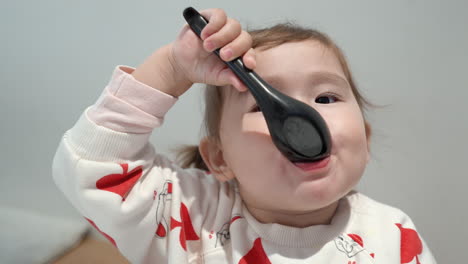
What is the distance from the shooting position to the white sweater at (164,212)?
54 centimetres

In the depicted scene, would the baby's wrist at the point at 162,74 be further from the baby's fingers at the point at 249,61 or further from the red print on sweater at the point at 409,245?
the red print on sweater at the point at 409,245

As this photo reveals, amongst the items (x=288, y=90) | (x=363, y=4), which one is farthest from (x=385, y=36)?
(x=288, y=90)

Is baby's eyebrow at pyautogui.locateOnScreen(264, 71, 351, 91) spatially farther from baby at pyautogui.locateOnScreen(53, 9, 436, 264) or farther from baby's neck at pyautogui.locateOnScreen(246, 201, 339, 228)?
baby's neck at pyautogui.locateOnScreen(246, 201, 339, 228)

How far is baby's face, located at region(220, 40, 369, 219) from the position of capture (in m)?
0.51

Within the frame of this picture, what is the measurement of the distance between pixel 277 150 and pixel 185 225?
0.65ft

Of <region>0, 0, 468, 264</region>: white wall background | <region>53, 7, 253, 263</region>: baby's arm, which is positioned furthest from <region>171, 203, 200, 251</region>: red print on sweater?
<region>0, 0, 468, 264</region>: white wall background

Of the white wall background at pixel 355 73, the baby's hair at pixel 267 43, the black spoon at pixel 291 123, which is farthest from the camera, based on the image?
the white wall background at pixel 355 73

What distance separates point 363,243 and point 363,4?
0.47 meters

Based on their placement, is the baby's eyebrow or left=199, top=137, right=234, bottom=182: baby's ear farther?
left=199, top=137, right=234, bottom=182: baby's ear

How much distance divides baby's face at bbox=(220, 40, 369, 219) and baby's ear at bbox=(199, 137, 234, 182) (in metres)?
0.05

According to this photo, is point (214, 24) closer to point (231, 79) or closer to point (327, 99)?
point (231, 79)

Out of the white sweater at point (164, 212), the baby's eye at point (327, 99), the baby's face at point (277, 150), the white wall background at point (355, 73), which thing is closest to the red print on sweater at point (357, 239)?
the white sweater at point (164, 212)

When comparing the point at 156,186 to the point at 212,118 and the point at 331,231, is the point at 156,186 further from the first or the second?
the point at 331,231

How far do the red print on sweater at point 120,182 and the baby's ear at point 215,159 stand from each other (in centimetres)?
12
